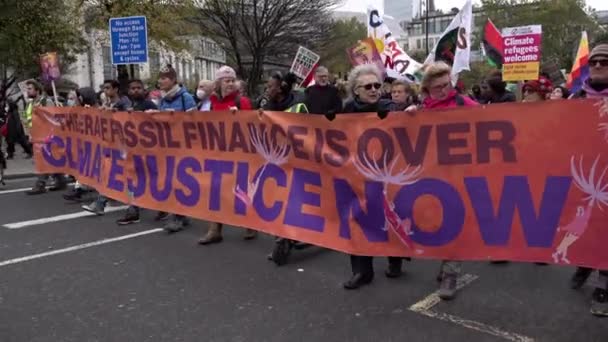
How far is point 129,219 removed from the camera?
23.9 feet

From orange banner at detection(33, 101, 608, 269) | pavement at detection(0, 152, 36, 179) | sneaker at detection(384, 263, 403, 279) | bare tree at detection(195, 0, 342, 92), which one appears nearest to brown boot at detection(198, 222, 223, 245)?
orange banner at detection(33, 101, 608, 269)

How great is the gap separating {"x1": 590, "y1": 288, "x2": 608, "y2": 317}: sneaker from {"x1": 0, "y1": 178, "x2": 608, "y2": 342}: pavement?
61 millimetres

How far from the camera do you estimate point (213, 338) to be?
385 centimetres

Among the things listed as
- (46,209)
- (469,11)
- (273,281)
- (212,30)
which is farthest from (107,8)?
Result: (273,281)

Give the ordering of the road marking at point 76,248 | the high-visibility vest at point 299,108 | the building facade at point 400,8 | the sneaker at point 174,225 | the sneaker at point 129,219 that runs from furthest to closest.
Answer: the building facade at point 400,8 < the sneaker at point 129,219 < the sneaker at point 174,225 < the high-visibility vest at point 299,108 < the road marking at point 76,248

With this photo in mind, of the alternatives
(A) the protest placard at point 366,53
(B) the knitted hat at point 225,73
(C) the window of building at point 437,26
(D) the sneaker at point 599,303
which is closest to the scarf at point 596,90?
(D) the sneaker at point 599,303

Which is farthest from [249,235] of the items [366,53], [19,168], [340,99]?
[19,168]

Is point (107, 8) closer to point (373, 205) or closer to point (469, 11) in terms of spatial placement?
point (469, 11)

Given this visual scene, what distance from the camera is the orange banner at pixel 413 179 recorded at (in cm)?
381

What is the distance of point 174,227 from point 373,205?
299 centimetres

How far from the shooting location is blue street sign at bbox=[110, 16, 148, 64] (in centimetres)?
1144

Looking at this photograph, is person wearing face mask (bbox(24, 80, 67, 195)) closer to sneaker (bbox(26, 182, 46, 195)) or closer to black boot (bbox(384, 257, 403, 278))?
sneaker (bbox(26, 182, 46, 195))

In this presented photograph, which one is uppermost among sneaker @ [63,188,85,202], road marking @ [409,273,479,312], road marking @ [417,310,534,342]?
sneaker @ [63,188,85,202]

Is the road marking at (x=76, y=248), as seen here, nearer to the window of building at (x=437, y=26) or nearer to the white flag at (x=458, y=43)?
the white flag at (x=458, y=43)
